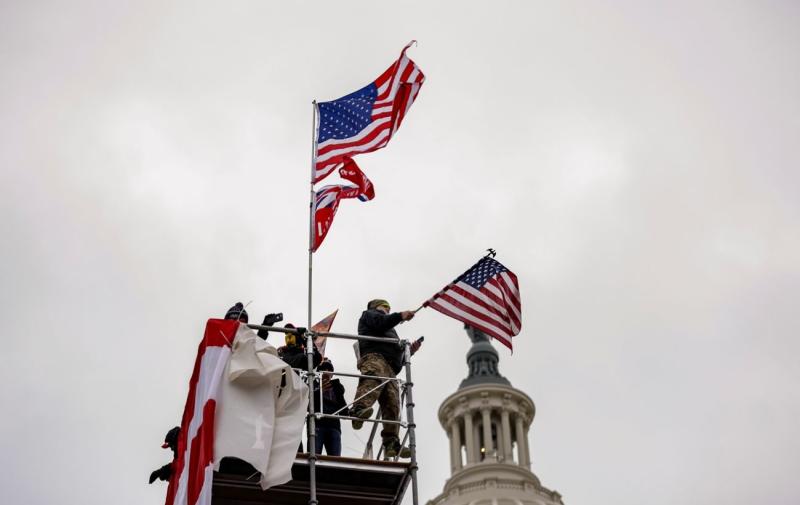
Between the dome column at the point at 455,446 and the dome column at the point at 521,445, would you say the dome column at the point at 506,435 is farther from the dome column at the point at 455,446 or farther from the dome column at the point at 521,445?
the dome column at the point at 455,446

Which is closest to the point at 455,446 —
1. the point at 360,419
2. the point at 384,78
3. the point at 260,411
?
the point at 384,78

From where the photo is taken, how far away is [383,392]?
17.2 m

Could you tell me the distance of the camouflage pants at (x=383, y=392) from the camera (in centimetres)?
1705

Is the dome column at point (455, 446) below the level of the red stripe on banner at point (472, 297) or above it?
above

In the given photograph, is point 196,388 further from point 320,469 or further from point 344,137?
point 344,137

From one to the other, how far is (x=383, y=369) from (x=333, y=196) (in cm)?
470

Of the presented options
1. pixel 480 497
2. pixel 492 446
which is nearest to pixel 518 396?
pixel 492 446

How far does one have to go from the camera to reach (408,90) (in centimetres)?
2203

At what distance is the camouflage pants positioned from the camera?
17047 millimetres

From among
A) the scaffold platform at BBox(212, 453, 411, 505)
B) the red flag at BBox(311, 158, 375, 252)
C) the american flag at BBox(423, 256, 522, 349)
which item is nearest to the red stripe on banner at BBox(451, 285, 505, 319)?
the american flag at BBox(423, 256, 522, 349)

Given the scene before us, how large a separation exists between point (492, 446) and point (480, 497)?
32.0 feet

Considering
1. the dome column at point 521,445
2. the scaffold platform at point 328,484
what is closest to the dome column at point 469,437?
the dome column at point 521,445

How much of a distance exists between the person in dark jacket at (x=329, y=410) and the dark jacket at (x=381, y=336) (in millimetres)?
575

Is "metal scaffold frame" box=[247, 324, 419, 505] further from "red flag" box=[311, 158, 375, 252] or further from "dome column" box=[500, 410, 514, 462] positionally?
"dome column" box=[500, 410, 514, 462]
